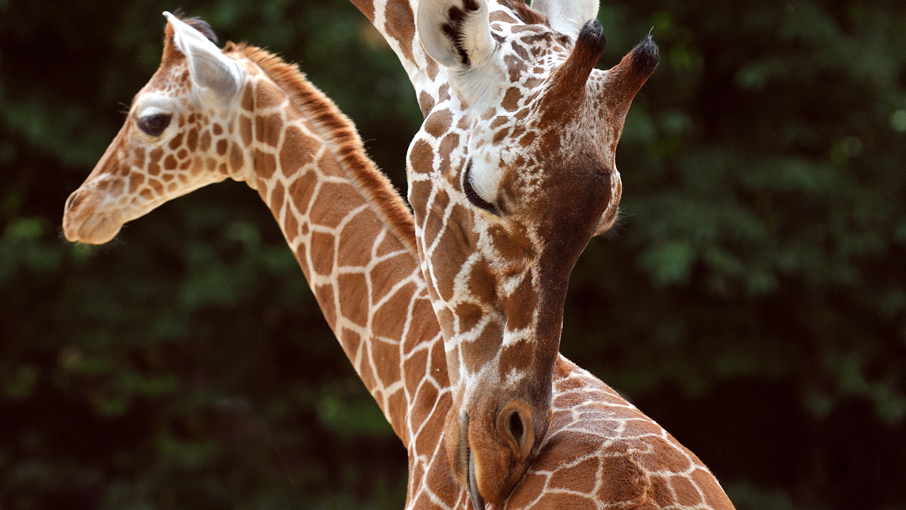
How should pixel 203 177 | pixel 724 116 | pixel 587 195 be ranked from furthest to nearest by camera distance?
pixel 724 116 < pixel 203 177 < pixel 587 195

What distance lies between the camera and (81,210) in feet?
7.93

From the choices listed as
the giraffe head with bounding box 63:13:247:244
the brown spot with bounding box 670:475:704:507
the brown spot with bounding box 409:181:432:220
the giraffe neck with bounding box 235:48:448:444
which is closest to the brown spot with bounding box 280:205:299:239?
the giraffe neck with bounding box 235:48:448:444

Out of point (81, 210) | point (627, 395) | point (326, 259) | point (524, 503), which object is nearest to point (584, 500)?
point (524, 503)

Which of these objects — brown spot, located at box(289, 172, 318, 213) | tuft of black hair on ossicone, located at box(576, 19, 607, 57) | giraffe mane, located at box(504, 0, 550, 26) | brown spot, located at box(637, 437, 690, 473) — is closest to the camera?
tuft of black hair on ossicone, located at box(576, 19, 607, 57)

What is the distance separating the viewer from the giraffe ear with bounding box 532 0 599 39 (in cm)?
186

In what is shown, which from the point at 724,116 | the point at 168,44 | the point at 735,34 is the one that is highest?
the point at 168,44

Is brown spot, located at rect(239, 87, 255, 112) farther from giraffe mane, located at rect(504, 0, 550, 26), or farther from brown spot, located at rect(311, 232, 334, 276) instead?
giraffe mane, located at rect(504, 0, 550, 26)

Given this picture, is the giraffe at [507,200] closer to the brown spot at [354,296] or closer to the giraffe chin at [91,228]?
the brown spot at [354,296]

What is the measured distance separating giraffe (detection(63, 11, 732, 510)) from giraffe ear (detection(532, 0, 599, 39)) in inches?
25.8

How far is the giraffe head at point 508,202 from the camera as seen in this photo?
1511 millimetres

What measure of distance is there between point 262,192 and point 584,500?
143 centimetres

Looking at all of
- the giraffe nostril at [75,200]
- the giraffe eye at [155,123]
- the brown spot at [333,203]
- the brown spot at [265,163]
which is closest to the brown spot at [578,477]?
the brown spot at [333,203]

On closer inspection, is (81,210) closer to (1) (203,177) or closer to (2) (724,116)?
(1) (203,177)

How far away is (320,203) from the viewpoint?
2.31m
